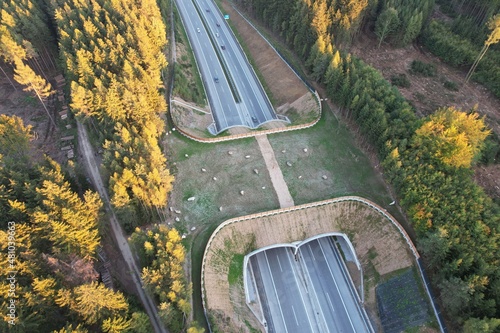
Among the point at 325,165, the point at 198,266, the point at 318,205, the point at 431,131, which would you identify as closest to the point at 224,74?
the point at 325,165

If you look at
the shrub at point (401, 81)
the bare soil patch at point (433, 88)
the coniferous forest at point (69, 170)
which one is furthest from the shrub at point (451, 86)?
the coniferous forest at point (69, 170)

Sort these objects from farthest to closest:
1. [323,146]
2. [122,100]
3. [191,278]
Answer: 1. [323,146]
2. [122,100]
3. [191,278]

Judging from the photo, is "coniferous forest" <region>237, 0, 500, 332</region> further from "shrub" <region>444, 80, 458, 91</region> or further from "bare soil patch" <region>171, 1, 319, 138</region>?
"shrub" <region>444, 80, 458, 91</region>

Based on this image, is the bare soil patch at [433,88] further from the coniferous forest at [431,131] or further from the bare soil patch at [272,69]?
the bare soil patch at [272,69]

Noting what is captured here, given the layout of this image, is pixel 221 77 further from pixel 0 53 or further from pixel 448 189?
pixel 448 189

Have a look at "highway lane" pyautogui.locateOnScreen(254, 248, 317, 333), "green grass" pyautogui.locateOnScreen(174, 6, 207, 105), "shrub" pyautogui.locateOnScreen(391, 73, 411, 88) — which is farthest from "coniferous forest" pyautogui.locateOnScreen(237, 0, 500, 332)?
"green grass" pyautogui.locateOnScreen(174, 6, 207, 105)

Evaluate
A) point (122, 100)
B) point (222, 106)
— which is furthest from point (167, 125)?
point (222, 106)
